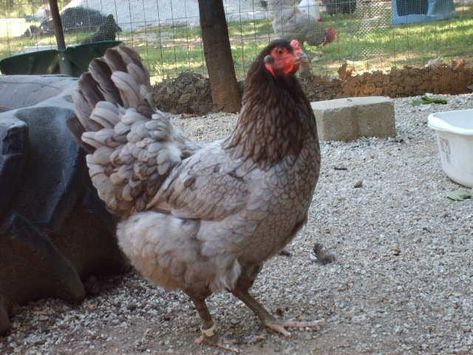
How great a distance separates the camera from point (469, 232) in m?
4.41

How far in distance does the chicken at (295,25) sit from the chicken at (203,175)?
711 centimetres

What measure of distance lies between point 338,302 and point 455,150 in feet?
6.59

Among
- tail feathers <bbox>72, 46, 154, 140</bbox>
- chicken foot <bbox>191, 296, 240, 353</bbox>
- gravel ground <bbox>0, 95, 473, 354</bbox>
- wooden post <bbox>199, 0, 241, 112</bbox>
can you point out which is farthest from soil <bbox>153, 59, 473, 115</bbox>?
chicken foot <bbox>191, 296, 240, 353</bbox>

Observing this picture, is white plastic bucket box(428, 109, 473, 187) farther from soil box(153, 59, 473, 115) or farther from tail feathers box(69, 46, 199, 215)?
soil box(153, 59, 473, 115)

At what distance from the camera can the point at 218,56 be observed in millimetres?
7996

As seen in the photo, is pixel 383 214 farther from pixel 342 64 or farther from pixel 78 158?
pixel 342 64

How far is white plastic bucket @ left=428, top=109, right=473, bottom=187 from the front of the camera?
5.05 meters

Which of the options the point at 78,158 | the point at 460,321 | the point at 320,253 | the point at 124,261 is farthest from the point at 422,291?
the point at 78,158

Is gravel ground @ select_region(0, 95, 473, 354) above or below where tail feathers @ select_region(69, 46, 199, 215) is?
below

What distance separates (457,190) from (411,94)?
140 inches

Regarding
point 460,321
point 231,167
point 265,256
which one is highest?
point 231,167

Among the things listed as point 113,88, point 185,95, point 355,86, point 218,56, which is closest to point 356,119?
point 355,86

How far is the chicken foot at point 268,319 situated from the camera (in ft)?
→ 11.2

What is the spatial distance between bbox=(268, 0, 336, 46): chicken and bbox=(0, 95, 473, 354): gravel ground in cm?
563
